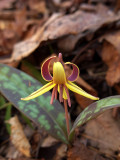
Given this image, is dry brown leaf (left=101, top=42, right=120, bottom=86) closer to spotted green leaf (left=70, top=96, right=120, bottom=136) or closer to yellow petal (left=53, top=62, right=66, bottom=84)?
spotted green leaf (left=70, top=96, right=120, bottom=136)

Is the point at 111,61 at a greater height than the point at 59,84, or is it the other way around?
the point at 59,84

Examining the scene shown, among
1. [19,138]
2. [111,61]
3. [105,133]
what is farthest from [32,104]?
[111,61]

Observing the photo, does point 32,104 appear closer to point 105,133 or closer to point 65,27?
point 105,133

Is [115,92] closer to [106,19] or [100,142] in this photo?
[100,142]

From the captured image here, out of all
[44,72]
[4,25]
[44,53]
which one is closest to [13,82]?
[44,72]

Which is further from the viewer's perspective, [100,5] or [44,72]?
[100,5]

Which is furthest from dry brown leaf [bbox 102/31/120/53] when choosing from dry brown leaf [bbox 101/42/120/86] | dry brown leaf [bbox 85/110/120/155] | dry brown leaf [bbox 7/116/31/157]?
dry brown leaf [bbox 7/116/31/157]

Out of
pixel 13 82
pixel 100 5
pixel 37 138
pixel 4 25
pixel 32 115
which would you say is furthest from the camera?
pixel 4 25
